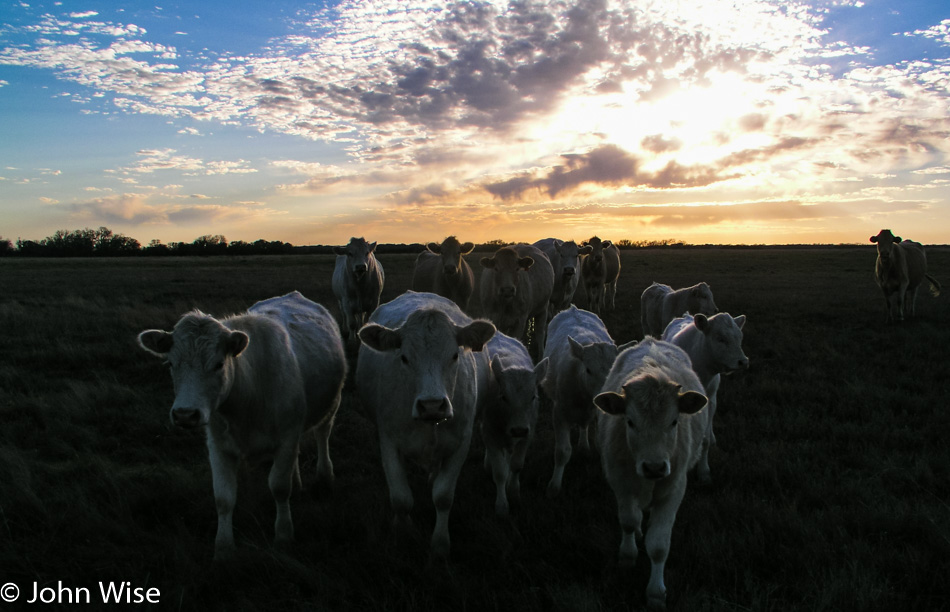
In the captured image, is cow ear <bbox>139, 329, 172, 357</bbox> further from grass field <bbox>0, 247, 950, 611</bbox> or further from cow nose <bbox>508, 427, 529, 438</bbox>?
cow nose <bbox>508, 427, 529, 438</bbox>

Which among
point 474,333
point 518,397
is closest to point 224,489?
point 474,333

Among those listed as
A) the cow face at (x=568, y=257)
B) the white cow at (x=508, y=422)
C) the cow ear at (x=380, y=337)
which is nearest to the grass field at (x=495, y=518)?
the white cow at (x=508, y=422)

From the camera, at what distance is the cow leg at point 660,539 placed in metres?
3.77

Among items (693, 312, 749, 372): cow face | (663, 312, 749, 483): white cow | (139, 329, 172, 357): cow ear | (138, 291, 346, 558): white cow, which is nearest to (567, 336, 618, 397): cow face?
(663, 312, 749, 483): white cow

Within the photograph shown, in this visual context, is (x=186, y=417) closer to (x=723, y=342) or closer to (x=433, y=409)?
(x=433, y=409)

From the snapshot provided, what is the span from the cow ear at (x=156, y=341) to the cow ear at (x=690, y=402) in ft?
12.1

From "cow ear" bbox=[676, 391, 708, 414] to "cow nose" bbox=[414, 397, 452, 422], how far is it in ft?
5.49

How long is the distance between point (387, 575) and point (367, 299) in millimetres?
10730

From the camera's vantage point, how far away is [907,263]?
16.2m

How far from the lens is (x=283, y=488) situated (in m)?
4.63

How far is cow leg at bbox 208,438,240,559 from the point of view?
14.4 feet

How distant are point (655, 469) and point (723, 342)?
3.66 metres

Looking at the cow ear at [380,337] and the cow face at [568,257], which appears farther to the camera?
the cow face at [568,257]

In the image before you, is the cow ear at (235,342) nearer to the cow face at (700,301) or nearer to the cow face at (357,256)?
the cow face at (700,301)
